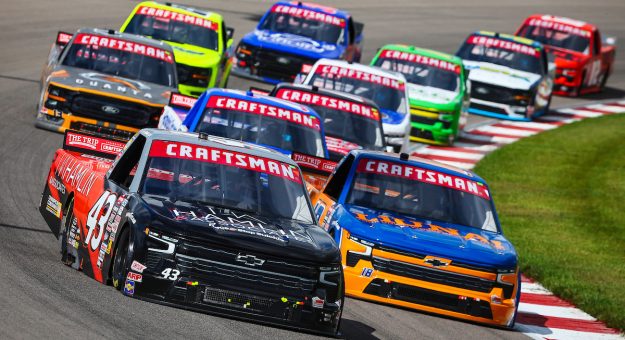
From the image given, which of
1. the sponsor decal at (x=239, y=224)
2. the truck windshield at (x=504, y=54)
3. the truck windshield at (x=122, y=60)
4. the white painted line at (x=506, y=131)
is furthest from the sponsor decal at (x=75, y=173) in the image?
the truck windshield at (x=504, y=54)

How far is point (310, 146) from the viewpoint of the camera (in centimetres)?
1684

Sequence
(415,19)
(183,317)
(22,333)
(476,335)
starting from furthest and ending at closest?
1. (415,19)
2. (476,335)
3. (183,317)
4. (22,333)

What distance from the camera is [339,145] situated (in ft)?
60.8

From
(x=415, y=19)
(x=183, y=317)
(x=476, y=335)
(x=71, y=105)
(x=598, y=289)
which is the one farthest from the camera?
(x=415, y=19)

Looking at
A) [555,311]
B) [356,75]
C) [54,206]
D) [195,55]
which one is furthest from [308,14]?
[54,206]

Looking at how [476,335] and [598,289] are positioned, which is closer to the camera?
[476,335]

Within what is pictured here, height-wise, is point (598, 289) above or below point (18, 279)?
below

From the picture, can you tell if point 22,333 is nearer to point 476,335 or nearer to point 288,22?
point 476,335

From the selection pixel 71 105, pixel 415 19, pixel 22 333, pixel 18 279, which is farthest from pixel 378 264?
pixel 415 19

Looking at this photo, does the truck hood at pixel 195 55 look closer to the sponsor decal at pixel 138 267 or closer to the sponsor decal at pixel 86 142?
the sponsor decal at pixel 86 142

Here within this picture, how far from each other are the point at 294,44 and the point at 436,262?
16056 mm

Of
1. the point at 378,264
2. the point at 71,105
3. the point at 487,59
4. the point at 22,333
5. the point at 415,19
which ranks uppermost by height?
the point at 22,333

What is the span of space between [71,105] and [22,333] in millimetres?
10648

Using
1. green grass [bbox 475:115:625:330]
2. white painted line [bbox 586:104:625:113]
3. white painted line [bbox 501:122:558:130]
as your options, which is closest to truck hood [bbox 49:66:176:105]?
green grass [bbox 475:115:625:330]
